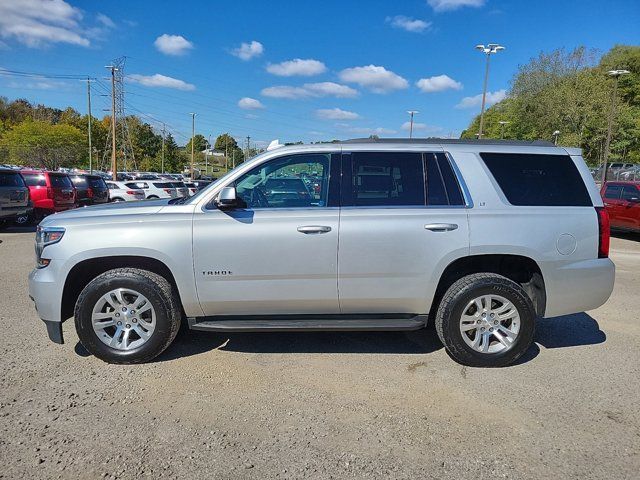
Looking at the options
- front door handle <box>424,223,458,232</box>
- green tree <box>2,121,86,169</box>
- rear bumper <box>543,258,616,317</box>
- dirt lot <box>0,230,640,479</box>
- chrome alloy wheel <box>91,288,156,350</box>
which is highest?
green tree <box>2,121,86,169</box>

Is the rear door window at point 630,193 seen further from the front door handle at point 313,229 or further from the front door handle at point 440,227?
the front door handle at point 313,229

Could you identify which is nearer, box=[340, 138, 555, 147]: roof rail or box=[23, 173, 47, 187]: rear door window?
box=[340, 138, 555, 147]: roof rail

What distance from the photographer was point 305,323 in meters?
3.80

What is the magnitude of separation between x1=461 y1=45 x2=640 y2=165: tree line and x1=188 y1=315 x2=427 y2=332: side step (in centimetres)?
4709

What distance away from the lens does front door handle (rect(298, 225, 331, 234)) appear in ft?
12.1

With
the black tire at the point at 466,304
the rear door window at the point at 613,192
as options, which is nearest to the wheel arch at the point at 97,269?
the black tire at the point at 466,304

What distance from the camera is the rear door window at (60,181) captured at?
13375mm

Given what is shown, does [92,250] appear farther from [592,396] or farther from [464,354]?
[592,396]

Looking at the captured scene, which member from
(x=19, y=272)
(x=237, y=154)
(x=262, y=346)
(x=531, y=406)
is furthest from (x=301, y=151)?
(x=237, y=154)

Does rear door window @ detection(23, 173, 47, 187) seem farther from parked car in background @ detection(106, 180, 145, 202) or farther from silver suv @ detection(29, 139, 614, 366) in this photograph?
silver suv @ detection(29, 139, 614, 366)

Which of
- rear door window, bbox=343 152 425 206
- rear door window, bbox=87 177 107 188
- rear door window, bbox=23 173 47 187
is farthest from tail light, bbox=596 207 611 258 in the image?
rear door window, bbox=87 177 107 188

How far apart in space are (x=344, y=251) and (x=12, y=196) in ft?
34.9

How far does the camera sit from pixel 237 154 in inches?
4843

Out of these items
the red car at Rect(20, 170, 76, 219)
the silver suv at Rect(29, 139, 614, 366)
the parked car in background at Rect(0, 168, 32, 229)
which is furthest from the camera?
the red car at Rect(20, 170, 76, 219)
